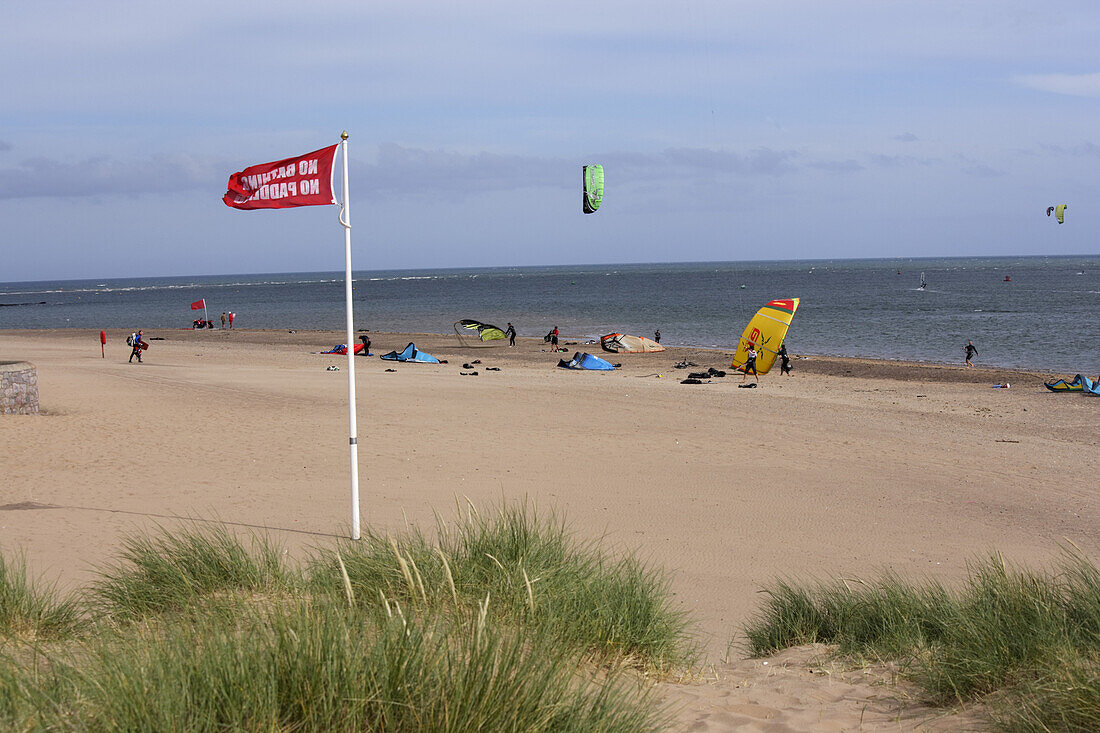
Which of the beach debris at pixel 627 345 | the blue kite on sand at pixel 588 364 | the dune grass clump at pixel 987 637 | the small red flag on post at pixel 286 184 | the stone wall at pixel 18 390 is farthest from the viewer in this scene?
the beach debris at pixel 627 345

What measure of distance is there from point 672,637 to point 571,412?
12265 millimetres

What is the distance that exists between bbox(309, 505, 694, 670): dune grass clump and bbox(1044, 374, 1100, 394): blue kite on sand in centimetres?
1930

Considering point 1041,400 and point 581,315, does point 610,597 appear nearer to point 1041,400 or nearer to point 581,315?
point 1041,400

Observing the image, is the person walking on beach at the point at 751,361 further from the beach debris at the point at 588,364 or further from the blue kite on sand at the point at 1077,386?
the blue kite on sand at the point at 1077,386

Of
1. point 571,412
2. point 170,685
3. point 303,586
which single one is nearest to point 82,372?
point 571,412

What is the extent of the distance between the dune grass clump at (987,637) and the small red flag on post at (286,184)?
17.0ft

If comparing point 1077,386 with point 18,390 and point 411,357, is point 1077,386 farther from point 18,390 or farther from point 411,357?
point 18,390

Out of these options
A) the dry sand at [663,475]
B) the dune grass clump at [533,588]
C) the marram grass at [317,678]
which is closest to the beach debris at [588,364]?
the dry sand at [663,475]

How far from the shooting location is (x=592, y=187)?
2422cm

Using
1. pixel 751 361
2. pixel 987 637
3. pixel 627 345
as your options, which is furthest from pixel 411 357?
pixel 987 637

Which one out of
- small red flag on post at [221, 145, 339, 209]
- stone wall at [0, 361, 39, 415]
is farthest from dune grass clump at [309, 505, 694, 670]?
stone wall at [0, 361, 39, 415]

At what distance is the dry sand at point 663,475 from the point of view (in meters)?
7.20

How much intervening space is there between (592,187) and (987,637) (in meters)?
20.9

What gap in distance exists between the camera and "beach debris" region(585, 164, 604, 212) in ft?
77.5
